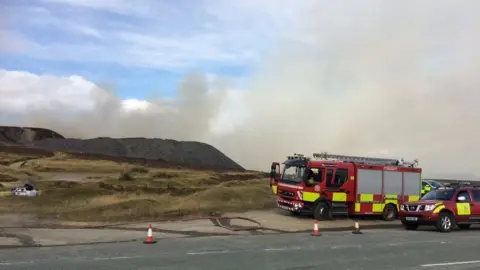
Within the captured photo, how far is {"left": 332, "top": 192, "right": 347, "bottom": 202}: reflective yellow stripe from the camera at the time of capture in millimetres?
24233

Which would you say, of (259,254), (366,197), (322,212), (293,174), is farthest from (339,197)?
(259,254)

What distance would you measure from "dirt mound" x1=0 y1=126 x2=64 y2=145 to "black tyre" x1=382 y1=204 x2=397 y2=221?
498ft

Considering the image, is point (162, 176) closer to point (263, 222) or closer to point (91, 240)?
point (263, 222)

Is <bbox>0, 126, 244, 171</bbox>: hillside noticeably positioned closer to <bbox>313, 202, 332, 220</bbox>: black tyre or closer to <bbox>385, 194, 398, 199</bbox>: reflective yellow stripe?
<bbox>385, 194, 398, 199</bbox>: reflective yellow stripe

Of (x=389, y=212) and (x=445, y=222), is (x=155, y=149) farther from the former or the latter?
(x=445, y=222)

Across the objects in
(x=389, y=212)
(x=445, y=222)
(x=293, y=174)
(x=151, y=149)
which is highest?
(x=151, y=149)

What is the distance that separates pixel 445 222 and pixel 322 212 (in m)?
5.53

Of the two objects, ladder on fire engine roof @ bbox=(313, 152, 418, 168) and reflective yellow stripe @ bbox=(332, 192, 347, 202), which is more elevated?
ladder on fire engine roof @ bbox=(313, 152, 418, 168)

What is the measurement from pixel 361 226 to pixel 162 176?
1775 inches

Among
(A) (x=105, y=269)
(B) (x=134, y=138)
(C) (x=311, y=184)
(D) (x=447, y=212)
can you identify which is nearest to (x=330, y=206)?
(C) (x=311, y=184)

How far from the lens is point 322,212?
78.6 feet

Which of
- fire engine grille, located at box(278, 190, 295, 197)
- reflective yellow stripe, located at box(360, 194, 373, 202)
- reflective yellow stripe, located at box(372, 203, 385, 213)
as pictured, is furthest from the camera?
reflective yellow stripe, located at box(372, 203, 385, 213)

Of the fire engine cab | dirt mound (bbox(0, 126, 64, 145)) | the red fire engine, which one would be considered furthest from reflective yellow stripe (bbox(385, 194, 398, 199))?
dirt mound (bbox(0, 126, 64, 145))

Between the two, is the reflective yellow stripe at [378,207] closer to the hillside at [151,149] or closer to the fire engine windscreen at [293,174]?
the fire engine windscreen at [293,174]
